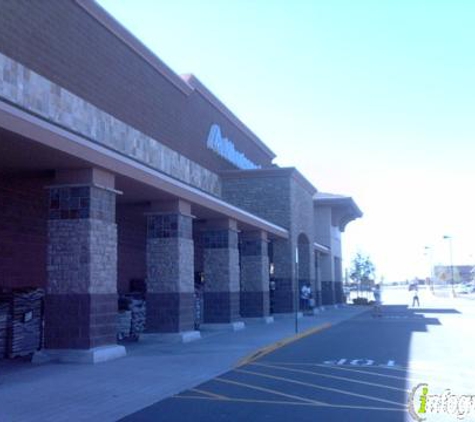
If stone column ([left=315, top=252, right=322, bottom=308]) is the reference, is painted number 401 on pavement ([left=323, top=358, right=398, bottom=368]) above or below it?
below

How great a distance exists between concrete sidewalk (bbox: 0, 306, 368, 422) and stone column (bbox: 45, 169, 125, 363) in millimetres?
576

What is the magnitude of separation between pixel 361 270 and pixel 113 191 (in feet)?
235

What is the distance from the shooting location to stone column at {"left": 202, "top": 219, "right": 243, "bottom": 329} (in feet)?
82.4

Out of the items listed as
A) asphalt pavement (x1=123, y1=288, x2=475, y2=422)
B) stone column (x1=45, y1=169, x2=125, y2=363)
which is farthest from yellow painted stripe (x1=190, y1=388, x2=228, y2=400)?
stone column (x1=45, y1=169, x2=125, y2=363)

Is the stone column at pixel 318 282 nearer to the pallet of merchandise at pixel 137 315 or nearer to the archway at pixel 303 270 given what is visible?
the archway at pixel 303 270

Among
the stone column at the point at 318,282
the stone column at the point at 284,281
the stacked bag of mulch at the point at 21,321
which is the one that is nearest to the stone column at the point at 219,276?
the stone column at the point at 284,281

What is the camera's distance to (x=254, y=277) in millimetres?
29969

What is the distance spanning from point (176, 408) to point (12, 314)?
7218 mm

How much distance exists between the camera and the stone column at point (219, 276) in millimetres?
25125

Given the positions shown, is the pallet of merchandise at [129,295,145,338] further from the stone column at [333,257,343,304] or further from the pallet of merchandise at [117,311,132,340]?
the stone column at [333,257,343,304]

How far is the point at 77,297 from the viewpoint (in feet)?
49.2

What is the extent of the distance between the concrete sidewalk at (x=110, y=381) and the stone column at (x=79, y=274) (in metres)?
0.58

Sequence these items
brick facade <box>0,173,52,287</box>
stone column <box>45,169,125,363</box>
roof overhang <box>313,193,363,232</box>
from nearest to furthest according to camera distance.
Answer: stone column <box>45,169,125,363</box> → brick facade <box>0,173,52,287</box> → roof overhang <box>313,193,363,232</box>

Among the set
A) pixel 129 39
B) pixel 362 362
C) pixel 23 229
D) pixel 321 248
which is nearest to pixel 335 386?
pixel 362 362
